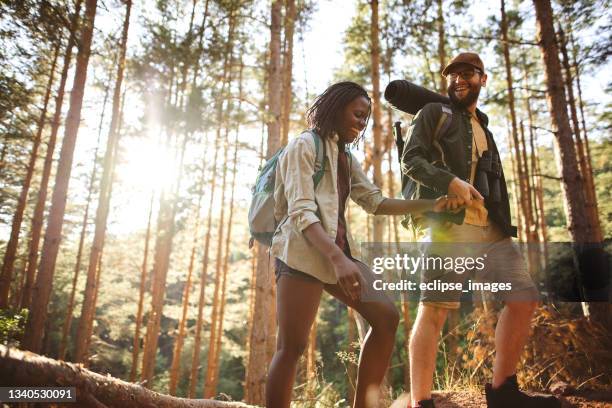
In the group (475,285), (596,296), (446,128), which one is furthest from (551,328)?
(446,128)

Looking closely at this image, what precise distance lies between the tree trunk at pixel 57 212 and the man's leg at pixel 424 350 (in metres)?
7.25

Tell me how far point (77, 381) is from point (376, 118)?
28.2ft

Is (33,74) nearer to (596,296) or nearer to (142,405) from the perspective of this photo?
(142,405)

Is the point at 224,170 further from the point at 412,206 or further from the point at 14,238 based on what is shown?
the point at 412,206

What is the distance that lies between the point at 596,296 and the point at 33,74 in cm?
781

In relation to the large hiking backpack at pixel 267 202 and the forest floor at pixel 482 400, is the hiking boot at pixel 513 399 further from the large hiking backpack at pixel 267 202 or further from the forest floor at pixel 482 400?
the large hiking backpack at pixel 267 202

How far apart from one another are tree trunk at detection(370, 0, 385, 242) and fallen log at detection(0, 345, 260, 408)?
690 centimetres

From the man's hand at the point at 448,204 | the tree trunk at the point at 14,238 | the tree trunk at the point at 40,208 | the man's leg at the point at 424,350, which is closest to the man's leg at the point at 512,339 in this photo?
the man's leg at the point at 424,350

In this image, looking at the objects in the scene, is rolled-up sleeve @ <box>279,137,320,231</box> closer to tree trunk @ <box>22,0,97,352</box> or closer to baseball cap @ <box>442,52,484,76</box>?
baseball cap @ <box>442,52,484,76</box>

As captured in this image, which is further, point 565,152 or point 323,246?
point 565,152

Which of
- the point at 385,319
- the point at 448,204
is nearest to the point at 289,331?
the point at 385,319

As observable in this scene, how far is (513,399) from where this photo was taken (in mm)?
2268

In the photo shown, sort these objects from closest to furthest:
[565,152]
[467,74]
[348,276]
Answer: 1. [348,276]
2. [467,74]
3. [565,152]

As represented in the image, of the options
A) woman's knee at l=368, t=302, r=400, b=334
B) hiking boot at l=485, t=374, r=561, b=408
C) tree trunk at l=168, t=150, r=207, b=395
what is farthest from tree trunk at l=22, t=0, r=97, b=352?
hiking boot at l=485, t=374, r=561, b=408
